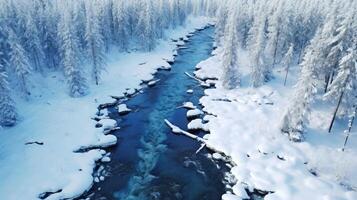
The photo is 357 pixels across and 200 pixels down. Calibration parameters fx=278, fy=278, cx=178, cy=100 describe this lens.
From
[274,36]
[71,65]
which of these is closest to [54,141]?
[71,65]

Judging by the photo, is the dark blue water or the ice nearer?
the dark blue water

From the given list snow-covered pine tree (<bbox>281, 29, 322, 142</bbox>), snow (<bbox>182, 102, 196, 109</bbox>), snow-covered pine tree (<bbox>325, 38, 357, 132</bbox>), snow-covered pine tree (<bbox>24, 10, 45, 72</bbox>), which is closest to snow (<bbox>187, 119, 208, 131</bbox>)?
snow (<bbox>182, 102, 196, 109</bbox>)

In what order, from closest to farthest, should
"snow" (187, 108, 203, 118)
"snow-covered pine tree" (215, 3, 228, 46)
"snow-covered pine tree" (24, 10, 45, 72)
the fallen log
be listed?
1. the fallen log
2. "snow" (187, 108, 203, 118)
3. "snow-covered pine tree" (24, 10, 45, 72)
4. "snow-covered pine tree" (215, 3, 228, 46)

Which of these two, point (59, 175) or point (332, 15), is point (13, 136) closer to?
point (59, 175)

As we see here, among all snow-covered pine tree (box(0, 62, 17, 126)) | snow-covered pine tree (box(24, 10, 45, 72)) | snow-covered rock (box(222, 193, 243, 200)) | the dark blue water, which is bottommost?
the dark blue water

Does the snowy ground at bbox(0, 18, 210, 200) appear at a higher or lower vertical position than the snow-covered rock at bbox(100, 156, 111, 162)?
higher

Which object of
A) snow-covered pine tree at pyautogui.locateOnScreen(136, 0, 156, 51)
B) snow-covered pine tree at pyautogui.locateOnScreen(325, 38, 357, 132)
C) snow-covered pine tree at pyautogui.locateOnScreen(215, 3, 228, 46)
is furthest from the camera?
snow-covered pine tree at pyautogui.locateOnScreen(215, 3, 228, 46)

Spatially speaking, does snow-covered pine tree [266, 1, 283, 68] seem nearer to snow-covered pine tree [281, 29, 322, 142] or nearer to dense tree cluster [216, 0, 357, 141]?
dense tree cluster [216, 0, 357, 141]

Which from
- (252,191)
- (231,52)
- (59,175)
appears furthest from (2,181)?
(231,52)
